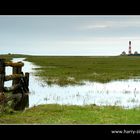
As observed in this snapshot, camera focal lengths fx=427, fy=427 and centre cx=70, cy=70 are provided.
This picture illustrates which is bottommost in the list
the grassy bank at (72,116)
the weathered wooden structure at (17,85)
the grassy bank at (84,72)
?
the grassy bank at (72,116)

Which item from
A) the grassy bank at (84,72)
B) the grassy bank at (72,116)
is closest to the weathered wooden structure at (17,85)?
the grassy bank at (72,116)

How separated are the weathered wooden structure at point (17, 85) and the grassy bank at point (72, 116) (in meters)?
0.87

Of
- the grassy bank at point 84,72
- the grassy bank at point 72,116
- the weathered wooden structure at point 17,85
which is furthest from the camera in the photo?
the grassy bank at point 84,72

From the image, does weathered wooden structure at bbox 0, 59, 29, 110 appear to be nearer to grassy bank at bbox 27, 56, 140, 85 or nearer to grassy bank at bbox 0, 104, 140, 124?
grassy bank at bbox 0, 104, 140, 124

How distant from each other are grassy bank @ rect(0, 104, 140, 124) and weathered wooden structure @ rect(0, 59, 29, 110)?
866 millimetres

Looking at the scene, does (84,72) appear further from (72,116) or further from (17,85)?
(72,116)

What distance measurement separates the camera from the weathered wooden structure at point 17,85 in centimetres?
1163

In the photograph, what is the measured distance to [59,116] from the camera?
33.4ft

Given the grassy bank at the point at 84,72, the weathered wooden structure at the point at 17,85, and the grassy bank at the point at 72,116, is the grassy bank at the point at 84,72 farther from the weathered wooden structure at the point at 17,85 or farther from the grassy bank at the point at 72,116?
the grassy bank at the point at 72,116

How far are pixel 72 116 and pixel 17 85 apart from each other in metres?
2.91

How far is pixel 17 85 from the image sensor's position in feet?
41.1

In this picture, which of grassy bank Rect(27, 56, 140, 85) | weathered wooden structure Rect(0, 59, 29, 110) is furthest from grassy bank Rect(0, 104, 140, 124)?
grassy bank Rect(27, 56, 140, 85)
